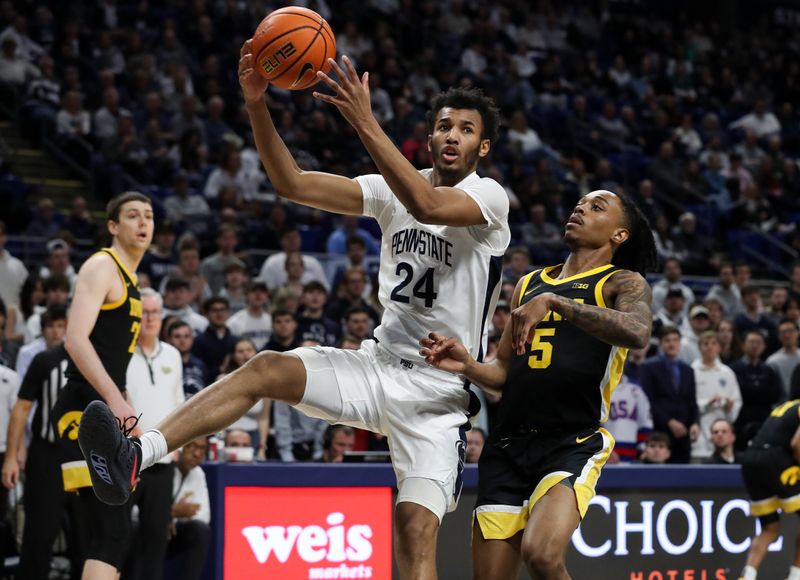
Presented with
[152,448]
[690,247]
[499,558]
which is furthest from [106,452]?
[690,247]

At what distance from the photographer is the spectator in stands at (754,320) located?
41.8 ft

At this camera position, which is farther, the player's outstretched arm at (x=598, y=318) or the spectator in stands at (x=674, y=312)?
the spectator in stands at (x=674, y=312)

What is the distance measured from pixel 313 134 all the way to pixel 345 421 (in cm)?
1019

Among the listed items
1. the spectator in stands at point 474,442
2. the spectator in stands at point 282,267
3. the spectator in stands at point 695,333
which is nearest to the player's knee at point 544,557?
the spectator in stands at point 474,442

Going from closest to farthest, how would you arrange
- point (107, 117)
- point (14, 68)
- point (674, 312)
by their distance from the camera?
point (674, 312) < point (107, 117) < point (14, 68)

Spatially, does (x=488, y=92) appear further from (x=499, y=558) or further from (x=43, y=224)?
(x=499, y=558)

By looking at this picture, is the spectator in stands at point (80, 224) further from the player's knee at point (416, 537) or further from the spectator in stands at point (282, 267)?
the player's knee at point (416, 537)

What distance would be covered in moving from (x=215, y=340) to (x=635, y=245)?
16.1 feet

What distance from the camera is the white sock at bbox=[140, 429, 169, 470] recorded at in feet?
15.0

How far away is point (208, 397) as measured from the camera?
475cm

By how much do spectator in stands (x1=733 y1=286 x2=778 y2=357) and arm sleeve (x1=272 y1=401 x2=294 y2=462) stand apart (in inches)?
220

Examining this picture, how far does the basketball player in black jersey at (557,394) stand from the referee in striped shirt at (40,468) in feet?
9.72

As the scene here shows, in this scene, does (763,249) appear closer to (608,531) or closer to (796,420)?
(796,420)

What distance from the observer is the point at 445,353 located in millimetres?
4832
